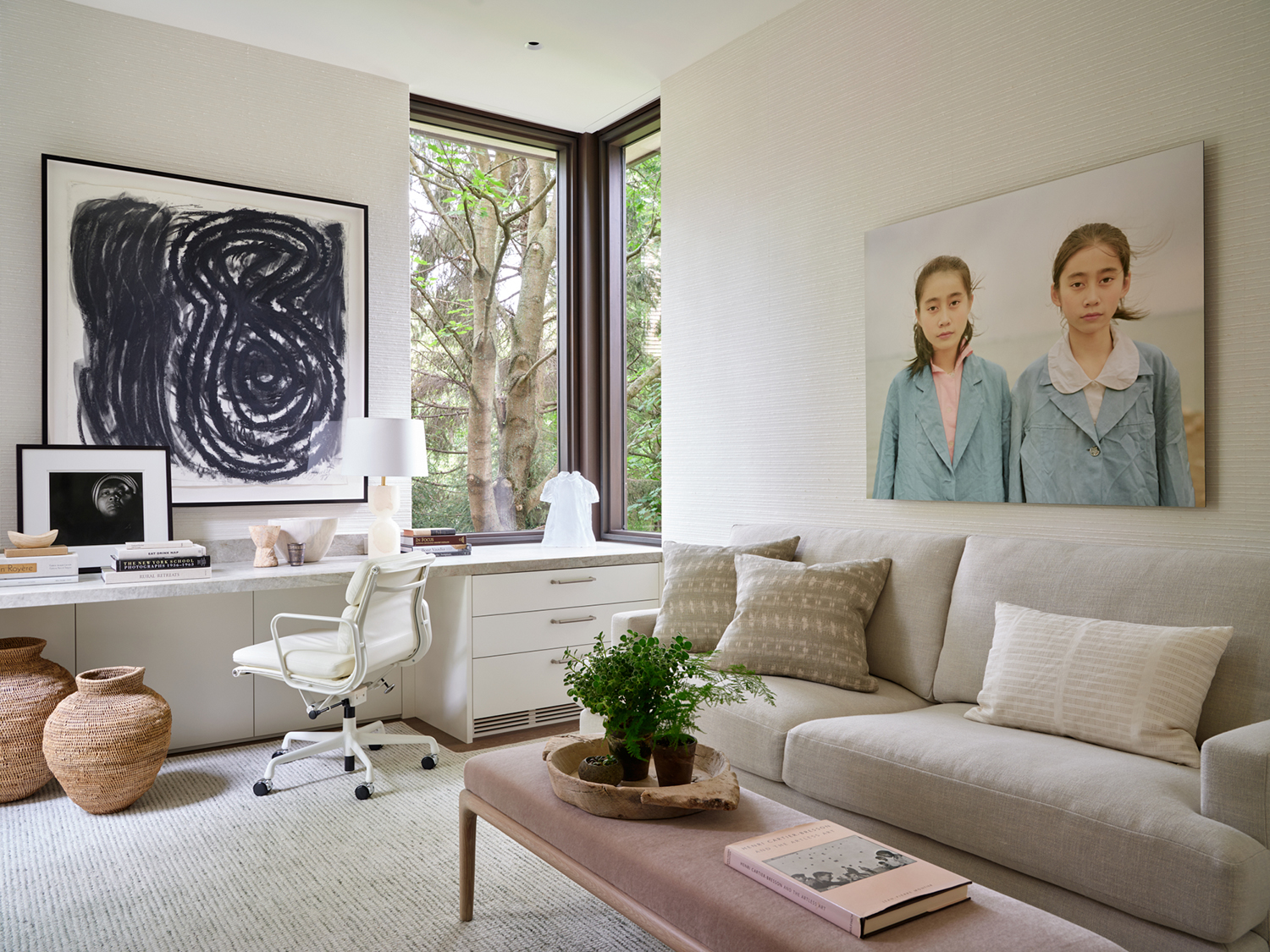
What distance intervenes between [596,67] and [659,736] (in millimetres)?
3167

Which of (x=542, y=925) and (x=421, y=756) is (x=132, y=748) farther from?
(x=542, y=925)

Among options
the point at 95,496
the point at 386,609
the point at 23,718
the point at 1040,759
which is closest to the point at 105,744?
the point at 23,718

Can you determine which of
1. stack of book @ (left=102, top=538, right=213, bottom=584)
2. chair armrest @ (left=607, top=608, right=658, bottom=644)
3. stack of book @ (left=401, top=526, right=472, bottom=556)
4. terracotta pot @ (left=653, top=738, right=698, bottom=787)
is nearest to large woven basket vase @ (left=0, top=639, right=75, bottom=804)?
stack of book @ (left=102, top=538, right=213, bottom=584)

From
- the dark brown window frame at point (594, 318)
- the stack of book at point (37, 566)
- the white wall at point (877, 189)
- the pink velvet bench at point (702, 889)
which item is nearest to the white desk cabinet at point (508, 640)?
the white wall at point (877, 189)

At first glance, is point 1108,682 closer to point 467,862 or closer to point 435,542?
point 467,862

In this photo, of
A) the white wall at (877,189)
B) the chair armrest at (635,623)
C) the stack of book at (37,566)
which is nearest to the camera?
the white wall at (877,189)

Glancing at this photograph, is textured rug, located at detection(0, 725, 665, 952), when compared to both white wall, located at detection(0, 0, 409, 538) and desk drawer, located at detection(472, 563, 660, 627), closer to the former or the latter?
desk drawer, located at detection(472, 563, 660, 627)

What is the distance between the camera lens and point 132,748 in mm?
2721

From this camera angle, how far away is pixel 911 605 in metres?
2.67

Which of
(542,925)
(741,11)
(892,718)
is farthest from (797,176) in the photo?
(542,925)

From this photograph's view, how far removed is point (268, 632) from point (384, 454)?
2.68 feet

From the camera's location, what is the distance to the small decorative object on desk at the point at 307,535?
3.49 m

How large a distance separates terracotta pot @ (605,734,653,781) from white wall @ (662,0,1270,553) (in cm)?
150

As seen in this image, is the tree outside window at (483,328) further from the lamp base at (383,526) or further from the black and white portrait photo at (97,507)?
the black and white portrait photo at (97,507)
